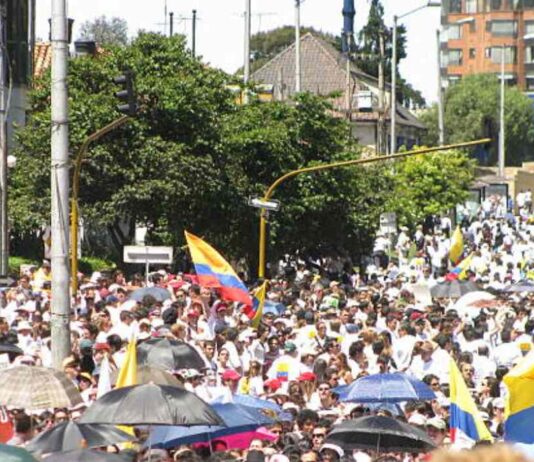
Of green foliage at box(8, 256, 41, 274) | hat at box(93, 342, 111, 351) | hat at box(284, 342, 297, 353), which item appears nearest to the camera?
hat at box(93, 342, 111, 351)

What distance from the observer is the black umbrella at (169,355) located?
1761 centimetres

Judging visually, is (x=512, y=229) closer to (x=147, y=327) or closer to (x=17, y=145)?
(x=17, y=145)

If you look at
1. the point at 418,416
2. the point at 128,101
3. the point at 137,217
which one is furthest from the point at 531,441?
the point at 137,217

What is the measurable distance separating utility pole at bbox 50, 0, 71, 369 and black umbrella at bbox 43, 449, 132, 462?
26.0 ft

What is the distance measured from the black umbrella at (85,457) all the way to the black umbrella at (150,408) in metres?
1.77

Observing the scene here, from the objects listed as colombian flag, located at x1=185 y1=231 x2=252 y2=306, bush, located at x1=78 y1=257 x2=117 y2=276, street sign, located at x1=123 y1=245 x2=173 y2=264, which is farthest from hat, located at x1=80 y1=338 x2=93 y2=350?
bush, located at x1=78 y1=257 x2=117 y2=276

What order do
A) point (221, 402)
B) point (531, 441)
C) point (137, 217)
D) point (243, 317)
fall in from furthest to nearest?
1. point (137, 217)
2. point (243, 317)
3. point (221, 402)
4. point (531, 441)

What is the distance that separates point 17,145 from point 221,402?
3016cm

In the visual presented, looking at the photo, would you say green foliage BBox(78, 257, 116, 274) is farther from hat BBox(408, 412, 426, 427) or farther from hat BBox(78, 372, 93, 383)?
hat BBox(408, 412, 426, 427)

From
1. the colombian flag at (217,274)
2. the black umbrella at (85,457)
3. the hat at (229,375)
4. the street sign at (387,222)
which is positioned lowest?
the hat at (229,375)

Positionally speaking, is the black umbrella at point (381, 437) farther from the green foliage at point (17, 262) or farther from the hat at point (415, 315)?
the green foliage at point (17, 262)

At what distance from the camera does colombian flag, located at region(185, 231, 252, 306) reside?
2347cm

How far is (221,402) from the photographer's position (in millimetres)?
14797

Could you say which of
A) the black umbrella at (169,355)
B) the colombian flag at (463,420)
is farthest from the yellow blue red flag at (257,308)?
the colombian flag at (463,420)
